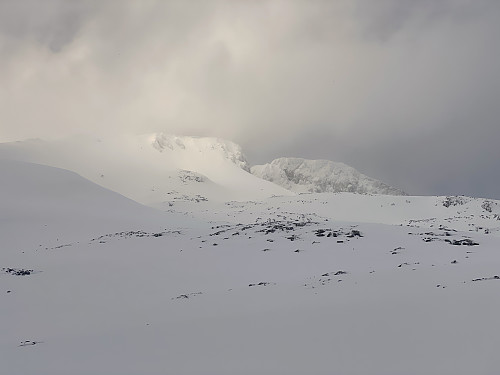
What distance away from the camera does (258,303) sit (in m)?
12.7

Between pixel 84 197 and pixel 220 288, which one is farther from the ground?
pixel 84 197

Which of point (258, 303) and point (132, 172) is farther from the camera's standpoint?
point (132, 172)

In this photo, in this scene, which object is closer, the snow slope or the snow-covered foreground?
the snow-covered foreground

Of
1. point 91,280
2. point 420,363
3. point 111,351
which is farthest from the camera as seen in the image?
point 91,280

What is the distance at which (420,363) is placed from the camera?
683cm

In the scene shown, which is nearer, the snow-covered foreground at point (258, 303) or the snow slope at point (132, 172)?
the snow-covered foreground at point (258, 303)

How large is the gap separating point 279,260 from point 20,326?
1314cm

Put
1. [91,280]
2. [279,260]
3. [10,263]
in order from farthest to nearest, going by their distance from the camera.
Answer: [10,263] → [279,260] → [91,280]

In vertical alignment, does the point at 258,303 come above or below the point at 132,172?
below

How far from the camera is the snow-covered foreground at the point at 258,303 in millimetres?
7602

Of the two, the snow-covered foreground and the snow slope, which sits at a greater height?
the snow slope

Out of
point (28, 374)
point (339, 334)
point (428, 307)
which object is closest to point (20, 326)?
point (28, 374)

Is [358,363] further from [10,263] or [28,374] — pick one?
[10,263]

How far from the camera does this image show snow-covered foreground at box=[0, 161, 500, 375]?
7.60 meters
